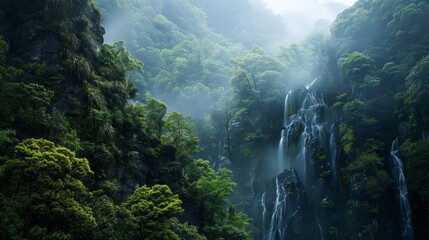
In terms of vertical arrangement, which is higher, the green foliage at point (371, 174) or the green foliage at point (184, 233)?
the green foliage at point (371, 174)

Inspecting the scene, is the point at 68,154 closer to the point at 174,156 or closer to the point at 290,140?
the point at 174,156

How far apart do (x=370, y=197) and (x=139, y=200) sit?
2411 centimetres

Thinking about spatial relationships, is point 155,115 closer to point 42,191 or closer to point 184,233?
point 184,233

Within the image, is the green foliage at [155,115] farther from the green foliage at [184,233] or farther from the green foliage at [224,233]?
the green foliage at [184,233]

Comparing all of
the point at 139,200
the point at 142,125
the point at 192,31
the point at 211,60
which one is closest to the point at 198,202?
the point at 142,125

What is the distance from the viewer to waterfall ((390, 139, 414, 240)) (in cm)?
3150

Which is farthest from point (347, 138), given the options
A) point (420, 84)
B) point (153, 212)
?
point (153, 212)

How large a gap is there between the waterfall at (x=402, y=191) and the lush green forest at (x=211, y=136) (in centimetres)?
19

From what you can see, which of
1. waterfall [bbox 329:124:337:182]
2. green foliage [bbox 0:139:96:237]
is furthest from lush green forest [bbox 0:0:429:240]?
waterfall [bbox 329:124:337:182]

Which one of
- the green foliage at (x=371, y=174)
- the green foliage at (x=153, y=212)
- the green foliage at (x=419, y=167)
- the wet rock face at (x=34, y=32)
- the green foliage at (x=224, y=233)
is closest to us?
the green foliage at (x=153, y=212)

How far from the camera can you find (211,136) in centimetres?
5566

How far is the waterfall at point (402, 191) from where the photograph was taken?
103 feet

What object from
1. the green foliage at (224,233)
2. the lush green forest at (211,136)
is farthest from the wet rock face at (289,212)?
the green foliage at (224,233)

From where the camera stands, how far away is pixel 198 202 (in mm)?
28828
